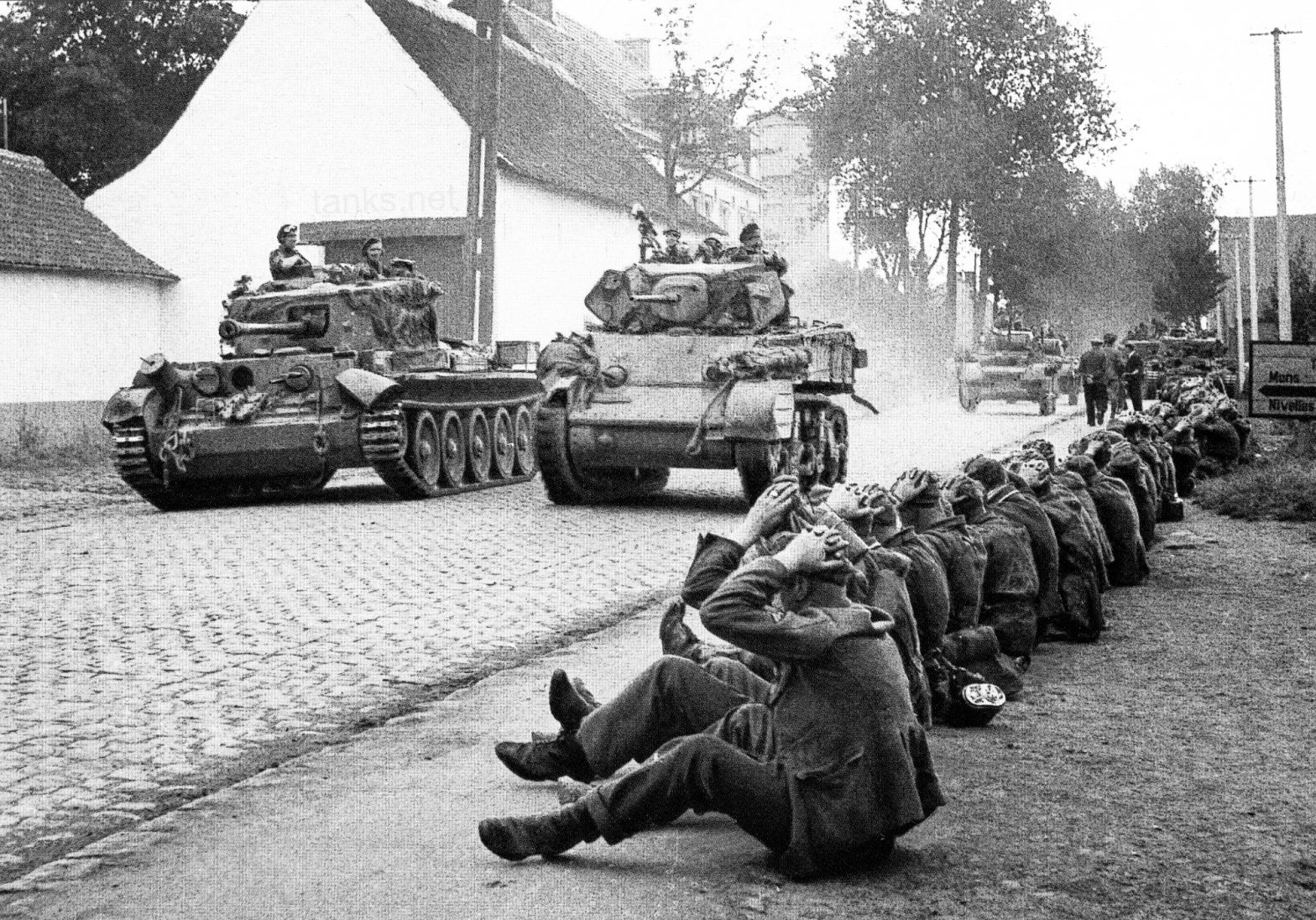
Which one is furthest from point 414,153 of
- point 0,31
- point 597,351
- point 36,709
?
point 36,709

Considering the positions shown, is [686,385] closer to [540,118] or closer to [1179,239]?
[540,118]

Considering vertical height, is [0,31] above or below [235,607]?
above

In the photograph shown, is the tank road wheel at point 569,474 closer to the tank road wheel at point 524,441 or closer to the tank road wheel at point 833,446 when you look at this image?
the tank road wheel at point 833,446

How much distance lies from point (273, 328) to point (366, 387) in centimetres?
208

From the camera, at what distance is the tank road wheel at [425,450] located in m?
19.5

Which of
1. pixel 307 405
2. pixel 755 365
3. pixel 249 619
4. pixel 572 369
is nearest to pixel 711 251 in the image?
pixel 572 369

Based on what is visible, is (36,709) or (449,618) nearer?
(36,709)

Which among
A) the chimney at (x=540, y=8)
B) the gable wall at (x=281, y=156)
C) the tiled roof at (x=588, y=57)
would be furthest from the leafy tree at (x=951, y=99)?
the gable wall at (x=281, y=156)

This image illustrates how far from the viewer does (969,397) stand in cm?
4141

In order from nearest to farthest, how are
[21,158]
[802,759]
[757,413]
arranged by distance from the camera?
[802,759], [757,413], [21,158]

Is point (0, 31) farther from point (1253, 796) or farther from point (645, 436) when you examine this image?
point (1253, 796)

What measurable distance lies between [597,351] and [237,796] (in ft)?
40.9

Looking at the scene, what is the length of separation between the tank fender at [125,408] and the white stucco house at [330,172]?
15.3 meters

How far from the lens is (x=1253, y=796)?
652cm
